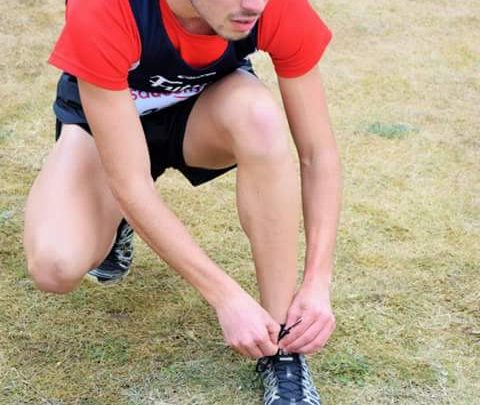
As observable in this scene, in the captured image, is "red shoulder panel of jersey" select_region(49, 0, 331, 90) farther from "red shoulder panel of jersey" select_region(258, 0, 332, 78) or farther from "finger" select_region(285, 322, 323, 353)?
"finger" select_region(285, 322, 323, 353)

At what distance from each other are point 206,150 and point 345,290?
0.70 meters

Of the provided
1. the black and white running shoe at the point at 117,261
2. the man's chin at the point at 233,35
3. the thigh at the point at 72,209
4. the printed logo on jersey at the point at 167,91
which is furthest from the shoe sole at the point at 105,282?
the man's chin at the point at 233,35

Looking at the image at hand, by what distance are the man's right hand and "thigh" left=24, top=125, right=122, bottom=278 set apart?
44cm

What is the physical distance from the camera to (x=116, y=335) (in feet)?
8.50

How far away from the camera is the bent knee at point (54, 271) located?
7.43 feet

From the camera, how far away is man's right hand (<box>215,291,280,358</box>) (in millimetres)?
2037

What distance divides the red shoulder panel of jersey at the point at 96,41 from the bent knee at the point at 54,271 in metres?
0.50

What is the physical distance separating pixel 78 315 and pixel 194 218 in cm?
70

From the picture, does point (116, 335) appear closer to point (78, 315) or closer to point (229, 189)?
point (78, 315)

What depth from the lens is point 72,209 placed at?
7.55ft

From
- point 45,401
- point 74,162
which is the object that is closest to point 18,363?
point 45,401

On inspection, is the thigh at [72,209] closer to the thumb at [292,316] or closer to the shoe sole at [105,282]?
the shoe sole at [105,282]

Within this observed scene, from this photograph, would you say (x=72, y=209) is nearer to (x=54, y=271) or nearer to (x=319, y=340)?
(x=54, y=271)

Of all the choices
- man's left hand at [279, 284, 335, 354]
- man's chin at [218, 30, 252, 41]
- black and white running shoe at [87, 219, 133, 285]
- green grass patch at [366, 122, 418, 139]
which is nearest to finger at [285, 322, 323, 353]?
man's left hand at [279, 284, 335, 354]
